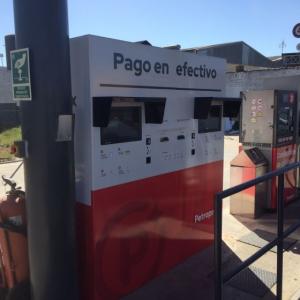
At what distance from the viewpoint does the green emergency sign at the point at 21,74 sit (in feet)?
7.93

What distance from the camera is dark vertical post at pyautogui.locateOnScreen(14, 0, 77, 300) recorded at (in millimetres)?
2371

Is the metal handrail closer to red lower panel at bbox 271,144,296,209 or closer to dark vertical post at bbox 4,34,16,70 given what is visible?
dark vertical post at bbox 4,34,16,70

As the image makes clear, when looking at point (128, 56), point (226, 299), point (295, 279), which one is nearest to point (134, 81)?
point (128, 56)

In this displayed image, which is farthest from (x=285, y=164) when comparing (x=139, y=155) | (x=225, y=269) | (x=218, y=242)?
(x=218, y=242)

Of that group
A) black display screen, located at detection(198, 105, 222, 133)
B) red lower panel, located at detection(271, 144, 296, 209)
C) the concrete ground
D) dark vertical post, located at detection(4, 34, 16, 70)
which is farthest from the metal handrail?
red lower panel, located at detection(271, 144, 296, 209)

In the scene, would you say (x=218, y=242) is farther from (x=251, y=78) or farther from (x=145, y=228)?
(x=251, y=78)

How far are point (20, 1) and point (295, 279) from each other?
3312 millimetres

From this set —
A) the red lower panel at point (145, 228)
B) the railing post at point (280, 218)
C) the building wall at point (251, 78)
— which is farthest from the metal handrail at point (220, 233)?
the building wall at point (251, 78)

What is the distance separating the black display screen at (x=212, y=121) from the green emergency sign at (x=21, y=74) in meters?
2.00

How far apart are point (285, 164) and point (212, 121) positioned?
219 centimetres

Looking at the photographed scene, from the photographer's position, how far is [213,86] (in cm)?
402

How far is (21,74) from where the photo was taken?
248cm

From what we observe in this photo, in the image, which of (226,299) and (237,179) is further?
(237,179)

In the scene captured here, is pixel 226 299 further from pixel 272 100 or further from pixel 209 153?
pixel 272 100
